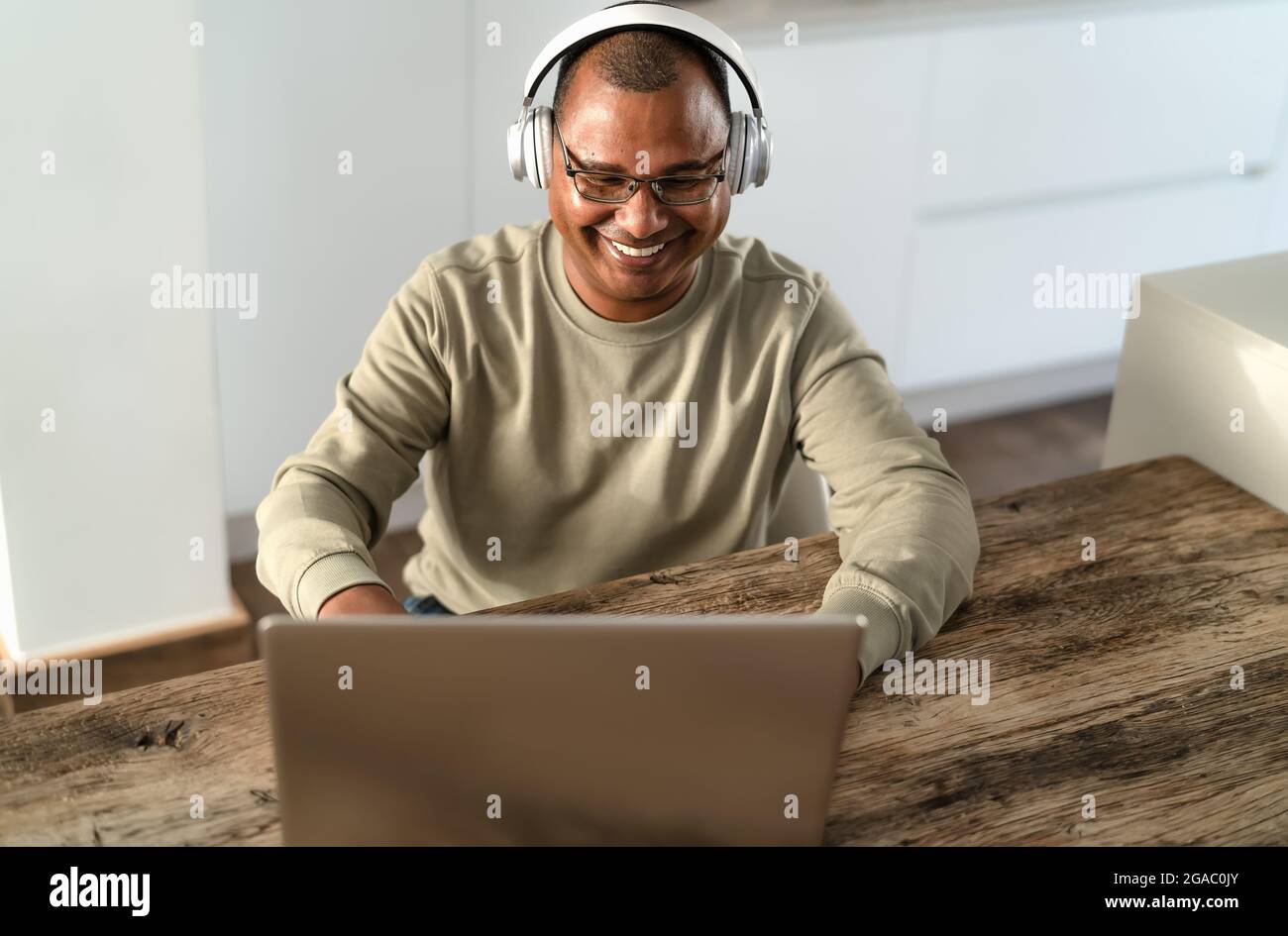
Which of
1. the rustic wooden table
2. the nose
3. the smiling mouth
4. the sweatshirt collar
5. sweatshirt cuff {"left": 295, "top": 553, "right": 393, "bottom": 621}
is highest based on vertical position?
the nose

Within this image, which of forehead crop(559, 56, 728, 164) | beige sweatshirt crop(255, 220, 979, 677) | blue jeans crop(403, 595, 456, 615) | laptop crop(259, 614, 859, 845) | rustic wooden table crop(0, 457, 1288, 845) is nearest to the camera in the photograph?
laptop crop(259, 614, 859, 845)

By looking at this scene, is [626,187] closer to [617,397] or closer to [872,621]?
[617,397]

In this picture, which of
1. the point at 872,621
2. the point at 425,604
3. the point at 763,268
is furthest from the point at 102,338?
the point at 872,621

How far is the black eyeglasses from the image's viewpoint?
4.51ft

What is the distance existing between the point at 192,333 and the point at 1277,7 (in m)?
2.67

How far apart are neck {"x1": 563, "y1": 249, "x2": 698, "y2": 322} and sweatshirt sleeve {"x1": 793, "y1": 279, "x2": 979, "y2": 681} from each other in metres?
0.15

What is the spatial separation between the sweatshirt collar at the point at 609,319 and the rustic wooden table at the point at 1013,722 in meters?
0.29

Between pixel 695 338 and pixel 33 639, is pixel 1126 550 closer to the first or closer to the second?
pixel 695 338

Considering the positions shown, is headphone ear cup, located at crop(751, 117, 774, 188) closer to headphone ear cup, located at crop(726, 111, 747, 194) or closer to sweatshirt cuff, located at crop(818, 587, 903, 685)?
headphone ear cup, located at crop(726, 111, 747, 194)

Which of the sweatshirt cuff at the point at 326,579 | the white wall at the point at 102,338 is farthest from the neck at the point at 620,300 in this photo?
the white wall at the point at 102,338

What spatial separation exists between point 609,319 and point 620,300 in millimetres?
28

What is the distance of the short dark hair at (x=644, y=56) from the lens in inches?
52.8

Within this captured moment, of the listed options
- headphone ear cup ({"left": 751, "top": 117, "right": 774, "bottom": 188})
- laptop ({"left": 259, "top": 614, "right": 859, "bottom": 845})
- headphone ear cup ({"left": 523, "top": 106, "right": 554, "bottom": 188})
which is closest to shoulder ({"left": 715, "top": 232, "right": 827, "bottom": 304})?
headphone ear cup ({"left": 751, "top": 117, "right": 774, "bottom": 188})

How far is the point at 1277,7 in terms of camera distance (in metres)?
3.36
